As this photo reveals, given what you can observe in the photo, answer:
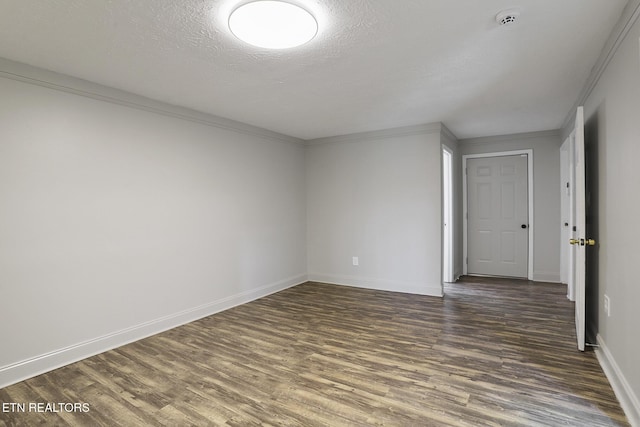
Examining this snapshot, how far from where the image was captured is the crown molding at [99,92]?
2.44 m

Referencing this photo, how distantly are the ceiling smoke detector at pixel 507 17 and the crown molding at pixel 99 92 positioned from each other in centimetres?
295

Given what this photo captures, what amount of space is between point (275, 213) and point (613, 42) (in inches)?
153

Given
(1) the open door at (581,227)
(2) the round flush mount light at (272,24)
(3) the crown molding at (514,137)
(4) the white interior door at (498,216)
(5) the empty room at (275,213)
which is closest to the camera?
(2) the round flush mount light at (272,24)

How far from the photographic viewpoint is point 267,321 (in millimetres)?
3631

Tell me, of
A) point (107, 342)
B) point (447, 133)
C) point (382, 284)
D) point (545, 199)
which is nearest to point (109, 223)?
point (107, 342)

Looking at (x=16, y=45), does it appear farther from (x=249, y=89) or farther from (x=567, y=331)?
(x=567, y=331)

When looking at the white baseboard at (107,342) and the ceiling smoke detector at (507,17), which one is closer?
the ceiling smoke detector at (507,17)

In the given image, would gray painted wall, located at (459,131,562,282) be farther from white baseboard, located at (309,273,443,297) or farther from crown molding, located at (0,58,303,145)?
crown molding, located at (0,58,303,145)

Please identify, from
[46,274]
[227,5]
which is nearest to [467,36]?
[227,5]

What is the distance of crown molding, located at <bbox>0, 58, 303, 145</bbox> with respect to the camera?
2441 millimetres

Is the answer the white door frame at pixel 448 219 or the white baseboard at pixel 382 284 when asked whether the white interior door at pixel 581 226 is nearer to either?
the white baseboard at pixel 382 284

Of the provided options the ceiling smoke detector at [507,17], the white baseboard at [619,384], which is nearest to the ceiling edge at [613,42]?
the ceiling smoke detector at [507,17]

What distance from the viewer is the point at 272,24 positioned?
1.87 metres

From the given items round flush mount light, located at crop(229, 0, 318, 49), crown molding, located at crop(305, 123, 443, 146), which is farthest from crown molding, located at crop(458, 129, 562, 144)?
round flush mount light, located at crop(229, 0, 318, 49)
